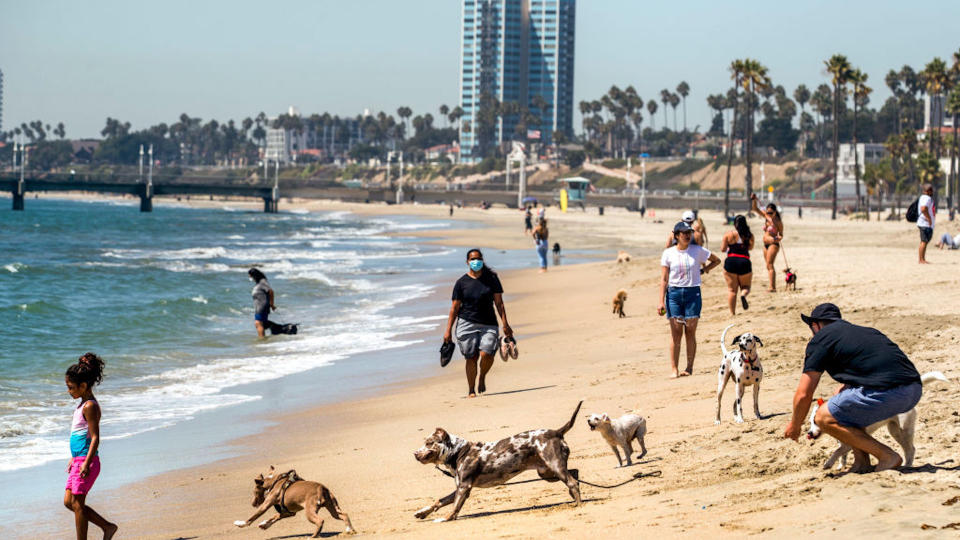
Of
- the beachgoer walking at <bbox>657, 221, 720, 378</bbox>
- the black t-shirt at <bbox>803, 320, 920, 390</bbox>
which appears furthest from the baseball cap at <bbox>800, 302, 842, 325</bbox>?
the beachgoer walking at <bbox>657, 221, 720, 378</bbox>

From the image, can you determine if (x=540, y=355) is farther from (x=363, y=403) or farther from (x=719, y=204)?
(x=719, y=204)

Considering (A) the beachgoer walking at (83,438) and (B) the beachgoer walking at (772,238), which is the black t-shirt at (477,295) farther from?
(B) the beachgoer walking at (772,238)

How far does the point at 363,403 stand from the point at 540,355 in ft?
11.2

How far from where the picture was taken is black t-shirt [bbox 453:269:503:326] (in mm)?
11344

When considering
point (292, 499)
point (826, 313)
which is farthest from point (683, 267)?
point (292, 499)

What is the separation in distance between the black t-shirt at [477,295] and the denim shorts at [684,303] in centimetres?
191

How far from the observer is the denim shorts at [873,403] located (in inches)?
248

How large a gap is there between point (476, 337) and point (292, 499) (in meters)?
4.63

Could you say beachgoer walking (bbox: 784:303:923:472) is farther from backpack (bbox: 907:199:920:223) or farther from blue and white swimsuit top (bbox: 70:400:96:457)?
backpack (bbox: 907:199:920:223)

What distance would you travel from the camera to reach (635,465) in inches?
312

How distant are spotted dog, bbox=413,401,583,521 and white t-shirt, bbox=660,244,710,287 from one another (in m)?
4.83

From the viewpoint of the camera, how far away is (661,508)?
6496mm

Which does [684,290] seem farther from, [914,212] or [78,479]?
[914,212]

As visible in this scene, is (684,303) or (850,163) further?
(850,163)
